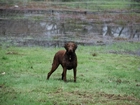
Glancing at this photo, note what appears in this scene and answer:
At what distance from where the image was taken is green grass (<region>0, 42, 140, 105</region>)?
1107 centimetres

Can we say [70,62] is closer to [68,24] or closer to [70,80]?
[70,80]

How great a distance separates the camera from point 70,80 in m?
14.2

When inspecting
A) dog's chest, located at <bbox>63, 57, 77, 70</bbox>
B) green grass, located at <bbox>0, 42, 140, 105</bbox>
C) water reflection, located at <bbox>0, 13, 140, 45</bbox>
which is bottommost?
water reflection, located at <bbox>0, 13, 140, 45</bbox>

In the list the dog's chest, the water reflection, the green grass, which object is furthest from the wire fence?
the dog's chest

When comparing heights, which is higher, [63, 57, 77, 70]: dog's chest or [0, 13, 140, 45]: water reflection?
[63, 57, 77, 70]: dog's chest

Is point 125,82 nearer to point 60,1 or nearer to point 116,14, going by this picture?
point 116,14

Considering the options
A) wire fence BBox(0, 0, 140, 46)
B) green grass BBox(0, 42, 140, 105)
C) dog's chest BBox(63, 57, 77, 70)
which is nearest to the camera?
green grass BBox(0, 42, 140, 105)

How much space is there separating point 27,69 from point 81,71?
243 centimetres

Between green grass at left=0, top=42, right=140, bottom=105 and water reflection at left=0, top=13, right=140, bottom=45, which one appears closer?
green grass at left=0, top=42, right=140, bottom=105

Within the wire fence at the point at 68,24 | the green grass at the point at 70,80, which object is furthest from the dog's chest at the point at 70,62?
the wire fence at the point at 68,24

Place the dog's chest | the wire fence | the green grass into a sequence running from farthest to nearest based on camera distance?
the wire fence, the dog's chest, the green grass

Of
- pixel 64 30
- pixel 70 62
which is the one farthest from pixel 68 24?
pixel 70 62

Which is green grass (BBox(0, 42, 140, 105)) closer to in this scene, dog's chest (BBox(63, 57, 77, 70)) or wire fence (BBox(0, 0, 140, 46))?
dog's chest (BBox(63, 57, 77, 70))

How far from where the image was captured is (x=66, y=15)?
1785 inches
